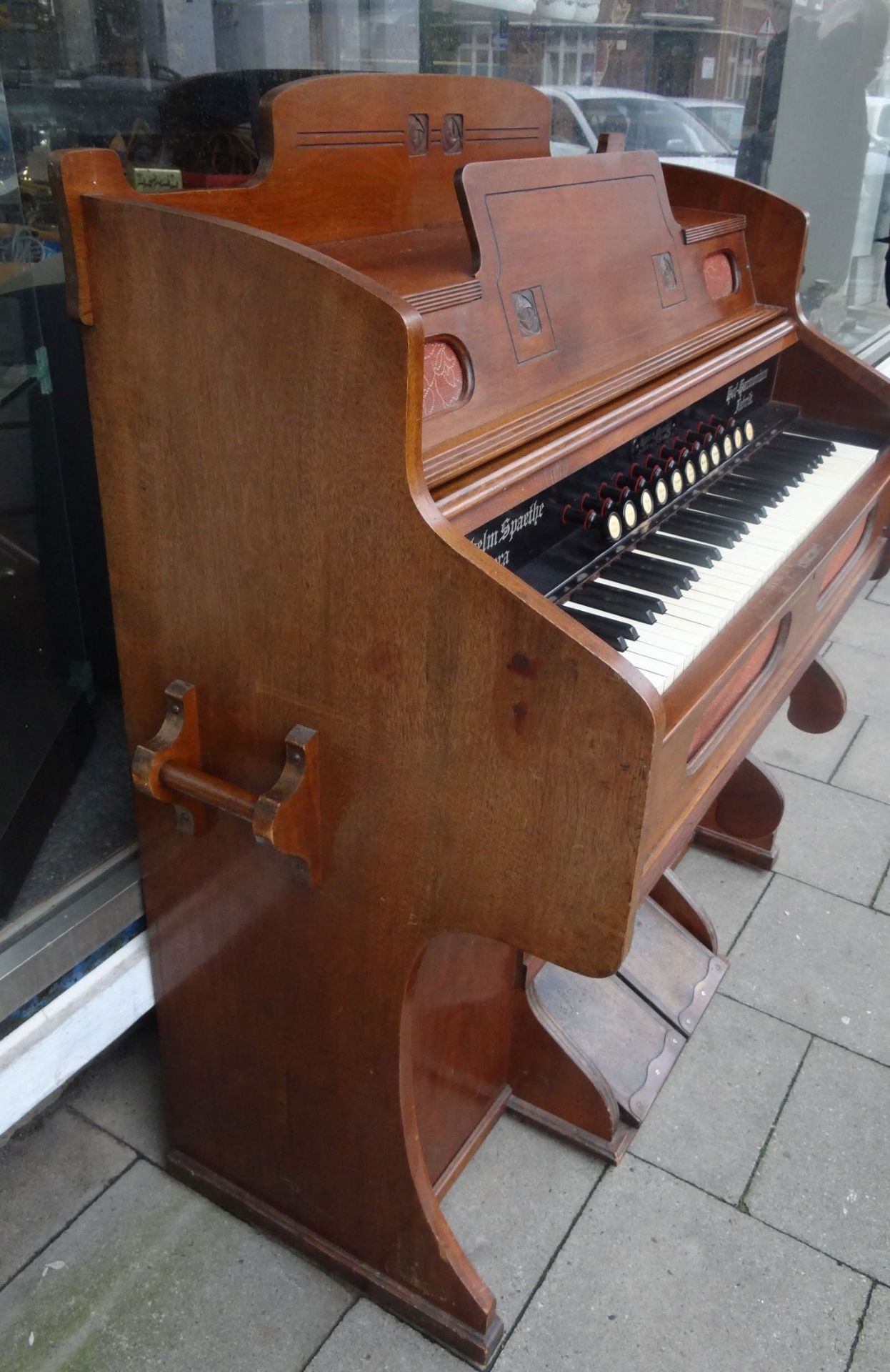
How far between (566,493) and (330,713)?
476mm

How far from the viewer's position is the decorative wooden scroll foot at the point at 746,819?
2.47 meters

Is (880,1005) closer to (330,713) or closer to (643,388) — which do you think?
(643,388)

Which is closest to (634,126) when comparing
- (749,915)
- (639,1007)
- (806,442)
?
(806,442)

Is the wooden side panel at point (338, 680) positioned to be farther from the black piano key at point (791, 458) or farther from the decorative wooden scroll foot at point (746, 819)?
the decorative wooden scroll foot at point (746, 819)

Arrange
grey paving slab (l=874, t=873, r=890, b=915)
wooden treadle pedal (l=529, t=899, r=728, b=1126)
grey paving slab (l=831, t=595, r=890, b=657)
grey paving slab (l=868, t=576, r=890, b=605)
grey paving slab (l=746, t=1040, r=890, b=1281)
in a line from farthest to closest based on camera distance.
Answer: grey paving slab (l=868, t=576, r=890, b=605)
grey paving slab (l=831, t=595, r=890, b=657)
grey paving slab (l=874, t=873, r=890, b=915)
wooden treadle pedal (l=529, t=899, r=728, b=1126)
grey paving slab (l=746, t=1040, r=890, b=1281)

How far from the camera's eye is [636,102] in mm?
3029

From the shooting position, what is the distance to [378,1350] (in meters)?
1.52

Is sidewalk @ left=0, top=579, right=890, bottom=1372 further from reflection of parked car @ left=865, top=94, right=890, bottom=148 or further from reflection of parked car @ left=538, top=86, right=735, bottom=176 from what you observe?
reflection of parked car @ left=865, top=94, right=890, bottom=148

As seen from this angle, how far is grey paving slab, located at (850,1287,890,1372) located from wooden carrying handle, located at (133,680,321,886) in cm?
106

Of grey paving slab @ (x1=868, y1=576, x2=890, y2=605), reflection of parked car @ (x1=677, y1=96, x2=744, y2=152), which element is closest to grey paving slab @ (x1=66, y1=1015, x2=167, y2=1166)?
reflection of parked car @ (x1=677, y1=96, x2=744, y2=152)

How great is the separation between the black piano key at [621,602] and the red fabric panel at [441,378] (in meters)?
0.30

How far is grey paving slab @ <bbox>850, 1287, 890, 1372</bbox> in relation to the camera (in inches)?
60.1

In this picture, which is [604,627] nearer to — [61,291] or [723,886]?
[61,291]

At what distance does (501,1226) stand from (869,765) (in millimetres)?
1782
